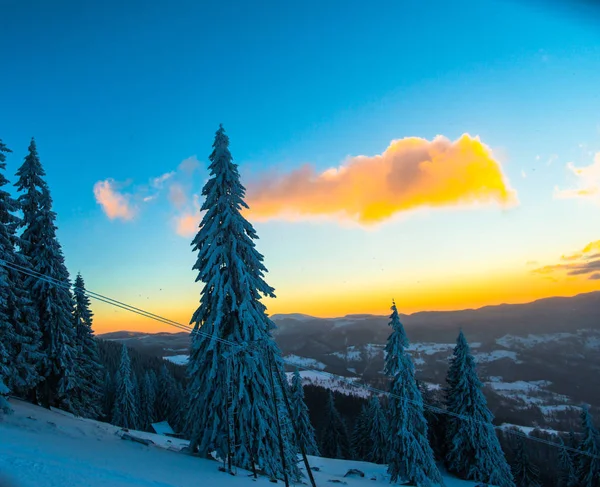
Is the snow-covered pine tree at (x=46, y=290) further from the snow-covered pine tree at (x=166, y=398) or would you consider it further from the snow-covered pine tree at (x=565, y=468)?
the snow-covered pine tree at (x=565, y=468)

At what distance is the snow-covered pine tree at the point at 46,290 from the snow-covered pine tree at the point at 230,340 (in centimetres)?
1176

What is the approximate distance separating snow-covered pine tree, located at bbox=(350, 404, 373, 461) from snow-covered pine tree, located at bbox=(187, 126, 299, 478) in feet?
156

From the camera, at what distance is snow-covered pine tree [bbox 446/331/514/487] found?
34.1 meters

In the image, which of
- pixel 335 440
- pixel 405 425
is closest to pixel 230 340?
pixel 405 425

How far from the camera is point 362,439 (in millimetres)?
59656

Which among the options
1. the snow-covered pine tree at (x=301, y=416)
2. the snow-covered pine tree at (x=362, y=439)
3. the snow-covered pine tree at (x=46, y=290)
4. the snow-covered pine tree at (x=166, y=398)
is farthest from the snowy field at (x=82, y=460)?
the snow-covered pine tree at (x=166, y=398)

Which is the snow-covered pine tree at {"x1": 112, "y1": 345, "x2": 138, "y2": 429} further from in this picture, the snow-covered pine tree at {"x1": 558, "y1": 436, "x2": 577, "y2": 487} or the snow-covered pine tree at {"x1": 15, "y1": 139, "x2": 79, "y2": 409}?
the snow-covered pine tree at {"x1": 558, "y1": 436, "x2": 577, "y2": 487}

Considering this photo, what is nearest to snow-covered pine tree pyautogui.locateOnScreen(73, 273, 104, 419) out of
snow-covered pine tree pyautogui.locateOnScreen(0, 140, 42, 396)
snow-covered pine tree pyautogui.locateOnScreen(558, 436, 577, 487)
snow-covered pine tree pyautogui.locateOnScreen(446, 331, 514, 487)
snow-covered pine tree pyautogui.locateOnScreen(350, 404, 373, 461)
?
snow-covered pine tree pyautogui.locateOnScreen(0, 140, 42, 396)

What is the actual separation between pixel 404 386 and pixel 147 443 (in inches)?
884

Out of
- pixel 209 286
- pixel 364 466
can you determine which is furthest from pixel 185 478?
pixel 364 466

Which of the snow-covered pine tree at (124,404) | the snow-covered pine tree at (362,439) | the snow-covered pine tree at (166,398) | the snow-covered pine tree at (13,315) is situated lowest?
the snow-covered pine tree at (362,439)

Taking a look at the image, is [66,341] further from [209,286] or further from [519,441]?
[519,441]

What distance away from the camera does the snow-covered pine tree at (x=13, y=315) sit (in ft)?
57.4

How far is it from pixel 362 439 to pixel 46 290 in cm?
5581
